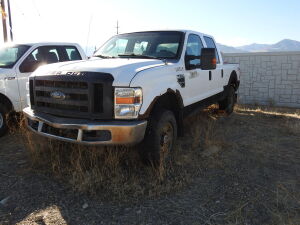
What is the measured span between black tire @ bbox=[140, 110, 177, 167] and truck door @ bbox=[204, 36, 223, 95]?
2013mm

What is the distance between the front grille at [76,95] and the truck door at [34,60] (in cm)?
185

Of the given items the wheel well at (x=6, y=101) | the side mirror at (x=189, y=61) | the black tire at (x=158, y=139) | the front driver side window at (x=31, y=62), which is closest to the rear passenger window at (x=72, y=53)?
the front driver side window at (x=31, y=62)

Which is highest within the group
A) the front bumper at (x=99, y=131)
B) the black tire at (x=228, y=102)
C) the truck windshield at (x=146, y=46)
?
the truck windshield at (x=146, y=46)

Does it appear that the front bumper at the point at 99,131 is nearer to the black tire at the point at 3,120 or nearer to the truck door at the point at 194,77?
the truck door at the point at 194,77

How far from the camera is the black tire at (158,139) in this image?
3537mm

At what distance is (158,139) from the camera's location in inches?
142

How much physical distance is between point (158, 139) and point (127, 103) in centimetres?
69

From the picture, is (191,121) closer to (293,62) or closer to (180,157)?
(180,157)

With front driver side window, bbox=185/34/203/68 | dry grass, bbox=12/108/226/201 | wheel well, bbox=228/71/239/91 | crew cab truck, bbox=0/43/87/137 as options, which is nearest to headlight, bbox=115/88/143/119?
dry grass, bbox=12/108/226/201

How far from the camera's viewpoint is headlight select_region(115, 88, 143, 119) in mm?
3170

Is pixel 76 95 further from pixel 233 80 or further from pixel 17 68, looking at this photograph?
pixel 233 80

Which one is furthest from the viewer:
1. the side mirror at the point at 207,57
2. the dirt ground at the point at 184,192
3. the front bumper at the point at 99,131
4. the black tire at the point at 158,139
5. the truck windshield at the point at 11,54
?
the truck windshield at the point at 11,54

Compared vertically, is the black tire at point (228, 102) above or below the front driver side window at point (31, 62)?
below

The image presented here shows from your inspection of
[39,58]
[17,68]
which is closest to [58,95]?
[17,68]
